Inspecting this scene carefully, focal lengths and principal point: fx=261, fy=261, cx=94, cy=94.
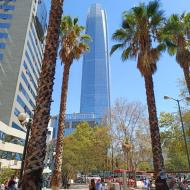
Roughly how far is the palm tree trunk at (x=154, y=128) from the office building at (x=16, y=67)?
33.9 metres

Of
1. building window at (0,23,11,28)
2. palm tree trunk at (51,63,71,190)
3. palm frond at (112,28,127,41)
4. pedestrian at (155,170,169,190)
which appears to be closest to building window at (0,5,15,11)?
building window at (0,23,11,28)

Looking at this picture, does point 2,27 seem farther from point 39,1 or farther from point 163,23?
point 163,23

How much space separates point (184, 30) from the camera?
23859 mm

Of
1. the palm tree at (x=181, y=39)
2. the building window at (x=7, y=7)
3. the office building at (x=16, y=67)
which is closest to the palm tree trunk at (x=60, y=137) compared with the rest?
the palm tree at (x=181, y=39)

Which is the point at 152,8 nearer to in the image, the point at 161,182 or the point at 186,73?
the point at 186,73

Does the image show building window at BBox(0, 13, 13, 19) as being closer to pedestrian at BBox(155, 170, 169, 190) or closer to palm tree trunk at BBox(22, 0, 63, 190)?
palm tree trunk at BBox(22, 0, 63, 190)

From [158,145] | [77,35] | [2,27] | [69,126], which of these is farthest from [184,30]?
[69,126]

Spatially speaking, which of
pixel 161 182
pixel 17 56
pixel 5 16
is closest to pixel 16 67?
pixel 17 56

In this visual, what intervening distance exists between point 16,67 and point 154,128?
161ft

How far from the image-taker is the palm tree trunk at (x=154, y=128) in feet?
46.3

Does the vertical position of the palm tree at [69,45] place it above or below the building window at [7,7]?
below

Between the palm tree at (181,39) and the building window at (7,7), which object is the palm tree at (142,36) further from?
the building window at (7,7)

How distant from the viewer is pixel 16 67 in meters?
58.6

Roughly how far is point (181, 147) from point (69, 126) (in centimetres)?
13163
